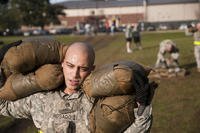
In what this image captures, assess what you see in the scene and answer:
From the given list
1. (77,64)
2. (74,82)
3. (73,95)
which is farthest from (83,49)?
(73,95)

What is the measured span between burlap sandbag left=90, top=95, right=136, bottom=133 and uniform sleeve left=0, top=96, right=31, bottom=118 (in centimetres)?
61

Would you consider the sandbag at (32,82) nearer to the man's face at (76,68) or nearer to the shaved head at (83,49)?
the man's face at (76,68)

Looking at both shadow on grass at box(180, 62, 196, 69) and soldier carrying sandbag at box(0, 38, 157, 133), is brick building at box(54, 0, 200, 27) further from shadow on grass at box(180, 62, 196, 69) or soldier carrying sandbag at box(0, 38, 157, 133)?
soldier carrying sandbag at box(0, 38, 157, 133)

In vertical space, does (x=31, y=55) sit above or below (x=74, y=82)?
above

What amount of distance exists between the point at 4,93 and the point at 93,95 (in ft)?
2.87

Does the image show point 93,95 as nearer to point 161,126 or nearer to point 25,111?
point 25,111

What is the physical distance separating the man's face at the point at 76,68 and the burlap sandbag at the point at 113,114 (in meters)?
0.26

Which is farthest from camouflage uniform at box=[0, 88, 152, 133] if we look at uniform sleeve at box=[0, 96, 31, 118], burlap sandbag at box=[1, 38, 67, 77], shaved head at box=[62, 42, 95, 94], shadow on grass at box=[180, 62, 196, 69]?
shadow on grass at box=[180, 62, 196, 69]

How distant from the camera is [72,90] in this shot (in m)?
4.04

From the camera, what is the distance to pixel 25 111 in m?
4.19

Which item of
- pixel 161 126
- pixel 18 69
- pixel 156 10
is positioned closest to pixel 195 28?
pixel 161 126

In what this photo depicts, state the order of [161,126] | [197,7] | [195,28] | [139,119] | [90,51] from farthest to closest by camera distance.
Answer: [197,7] → [195,28] → [161,126] → [90,51] → [139,119]

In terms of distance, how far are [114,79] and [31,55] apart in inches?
32.7

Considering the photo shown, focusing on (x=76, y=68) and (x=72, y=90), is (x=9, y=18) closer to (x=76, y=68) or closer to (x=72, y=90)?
(x=72, y=90)
